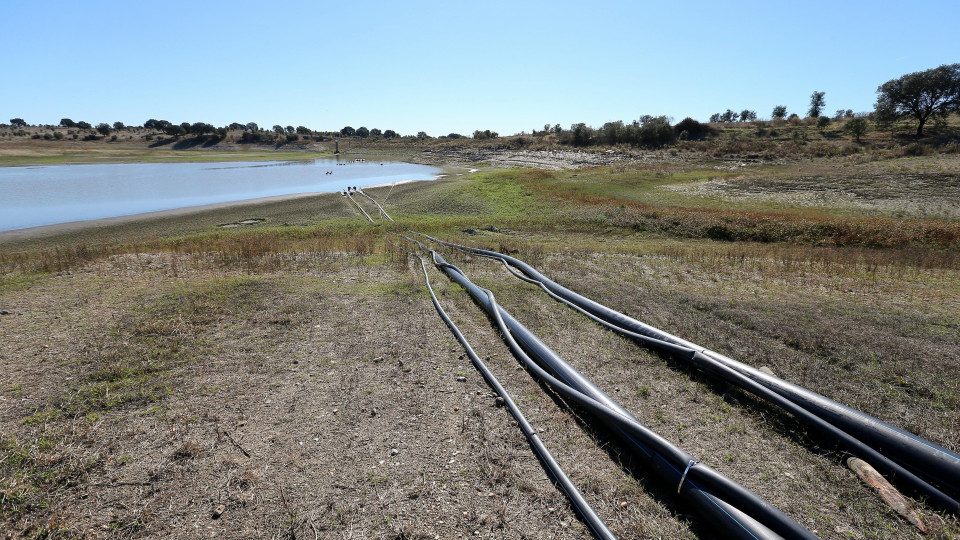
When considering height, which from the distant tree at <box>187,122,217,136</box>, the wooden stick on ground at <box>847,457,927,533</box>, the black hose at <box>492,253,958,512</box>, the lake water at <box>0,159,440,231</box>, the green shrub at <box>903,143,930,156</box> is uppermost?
the distant tree at <box>187,122,217,136</box>

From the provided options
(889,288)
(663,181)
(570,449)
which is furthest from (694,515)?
(663,181)

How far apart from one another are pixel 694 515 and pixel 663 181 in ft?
120

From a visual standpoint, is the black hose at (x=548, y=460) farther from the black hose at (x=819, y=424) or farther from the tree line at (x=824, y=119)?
the tree line at (x=824, y=119)

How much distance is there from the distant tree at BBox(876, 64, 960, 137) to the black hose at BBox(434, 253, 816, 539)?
73.8 meters

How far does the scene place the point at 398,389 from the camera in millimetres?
6160

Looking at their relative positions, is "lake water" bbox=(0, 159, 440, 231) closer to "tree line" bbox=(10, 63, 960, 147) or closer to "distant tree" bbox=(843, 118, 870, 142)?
"tree line" bbox=(10, 63, 960, 147)

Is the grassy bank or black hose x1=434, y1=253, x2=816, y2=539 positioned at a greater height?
black hose x1=434, y1=253, x2=816, y2=539

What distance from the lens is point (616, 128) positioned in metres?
78.3

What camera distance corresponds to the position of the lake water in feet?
96.2

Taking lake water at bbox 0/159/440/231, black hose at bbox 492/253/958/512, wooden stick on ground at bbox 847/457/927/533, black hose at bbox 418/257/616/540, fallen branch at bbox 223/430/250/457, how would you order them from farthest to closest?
lake water at bbox 0/159/440/231, fallen branch at bbox 223/430/250/457, black hose at bbox 492/253/958/512, wooden stick on ground at bbox 847/457/927/533, black hose at bbox 418/257/616/540

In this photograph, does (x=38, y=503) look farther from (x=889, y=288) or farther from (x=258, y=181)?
(x=258, y=181)

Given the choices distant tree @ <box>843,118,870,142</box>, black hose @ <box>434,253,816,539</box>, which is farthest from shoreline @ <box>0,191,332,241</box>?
distant tree @ <box>843,118,870,142</box>

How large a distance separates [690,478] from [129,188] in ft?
167

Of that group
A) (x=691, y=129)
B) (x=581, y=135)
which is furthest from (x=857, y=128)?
(x=581, y=135)
